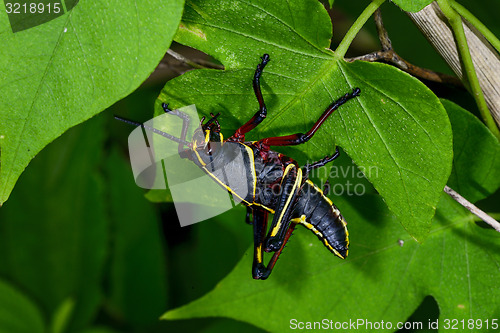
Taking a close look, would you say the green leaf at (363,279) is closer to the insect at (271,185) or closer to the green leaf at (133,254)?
the insect at (271,185)

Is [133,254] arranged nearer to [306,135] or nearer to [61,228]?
[61,228]

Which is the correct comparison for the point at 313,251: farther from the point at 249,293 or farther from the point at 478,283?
the point at 478,283

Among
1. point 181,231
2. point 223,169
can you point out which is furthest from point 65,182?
point 223,169

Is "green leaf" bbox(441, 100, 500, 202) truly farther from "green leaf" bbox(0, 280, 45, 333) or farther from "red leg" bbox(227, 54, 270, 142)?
"green leaf" bbox(0, 280, 45, 333)

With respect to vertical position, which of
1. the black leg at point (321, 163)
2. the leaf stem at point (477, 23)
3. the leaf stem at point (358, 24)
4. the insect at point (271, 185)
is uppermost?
the leaf stem at point (477, 23)

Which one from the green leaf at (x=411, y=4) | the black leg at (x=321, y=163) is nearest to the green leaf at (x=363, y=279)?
the black leg at (x=321, y=163)
